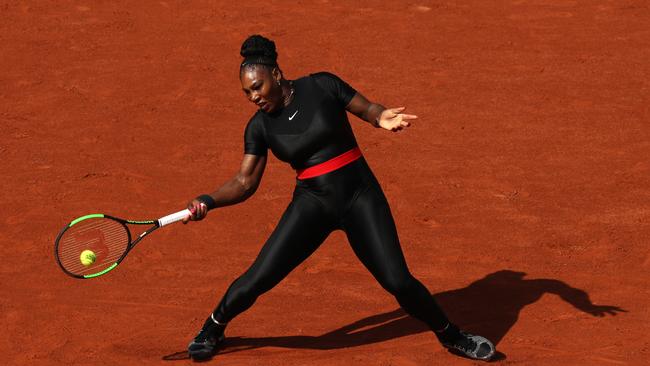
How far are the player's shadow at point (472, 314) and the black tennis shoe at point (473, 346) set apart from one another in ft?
1.53

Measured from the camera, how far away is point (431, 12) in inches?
744

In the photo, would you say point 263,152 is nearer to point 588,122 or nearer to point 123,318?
point 123,318

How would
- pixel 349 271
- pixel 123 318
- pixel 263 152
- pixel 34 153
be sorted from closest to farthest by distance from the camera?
pixel 263 152, pixel 123 318, pixel 349 271, pixel 34 153

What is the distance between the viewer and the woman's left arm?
402 inches

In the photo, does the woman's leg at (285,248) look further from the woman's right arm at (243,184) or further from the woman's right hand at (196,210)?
the woman's right hand at (196,210)

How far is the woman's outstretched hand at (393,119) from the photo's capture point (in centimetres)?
1018

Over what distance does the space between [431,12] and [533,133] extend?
147 inches

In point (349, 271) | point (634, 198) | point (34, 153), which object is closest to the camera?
point (349, 271)

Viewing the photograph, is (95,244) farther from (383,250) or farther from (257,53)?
(383,250)

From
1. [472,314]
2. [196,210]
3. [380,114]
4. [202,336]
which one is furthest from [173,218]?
[472,314]

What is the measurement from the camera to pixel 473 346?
10867 mm

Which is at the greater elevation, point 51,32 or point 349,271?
point 51,32

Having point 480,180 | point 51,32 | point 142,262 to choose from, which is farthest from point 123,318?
point 51,32

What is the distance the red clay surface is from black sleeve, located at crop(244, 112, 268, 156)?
1.69 m
